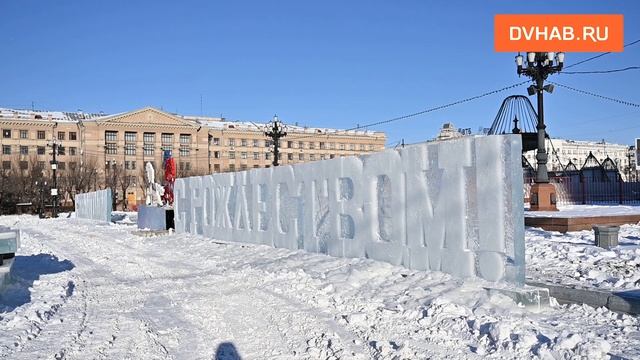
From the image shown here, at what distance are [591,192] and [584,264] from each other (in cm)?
2927

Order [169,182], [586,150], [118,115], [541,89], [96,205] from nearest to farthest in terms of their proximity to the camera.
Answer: [541,89] → [169,182] → [96,205] → [118,115] → [586,150]

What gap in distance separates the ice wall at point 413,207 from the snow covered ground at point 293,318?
0.45 metres

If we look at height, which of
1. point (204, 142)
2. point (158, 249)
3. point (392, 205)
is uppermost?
point (204, 142)

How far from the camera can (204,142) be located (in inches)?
3703

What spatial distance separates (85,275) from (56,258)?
3.65 m

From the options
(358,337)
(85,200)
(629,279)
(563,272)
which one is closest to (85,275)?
(358,337)

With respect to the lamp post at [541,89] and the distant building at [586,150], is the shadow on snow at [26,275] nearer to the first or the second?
the lamp post at [541,89]

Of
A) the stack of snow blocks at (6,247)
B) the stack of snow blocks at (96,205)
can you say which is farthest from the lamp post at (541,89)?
the stack of snow blocks at (96,205)

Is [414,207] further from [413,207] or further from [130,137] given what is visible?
[130,137]

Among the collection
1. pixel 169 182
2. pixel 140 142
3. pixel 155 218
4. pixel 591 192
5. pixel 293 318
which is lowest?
pixel 293 318

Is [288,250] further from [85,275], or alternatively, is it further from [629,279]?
[629,279]

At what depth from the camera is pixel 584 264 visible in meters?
9.30

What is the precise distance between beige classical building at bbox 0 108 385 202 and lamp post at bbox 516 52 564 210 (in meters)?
62.6

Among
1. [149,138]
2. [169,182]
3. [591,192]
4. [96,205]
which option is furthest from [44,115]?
[591,192]
